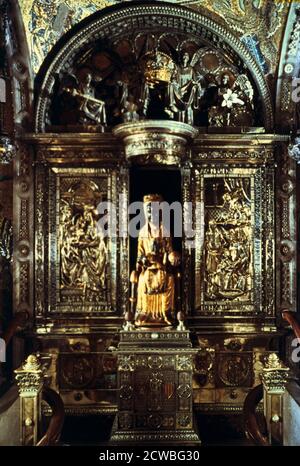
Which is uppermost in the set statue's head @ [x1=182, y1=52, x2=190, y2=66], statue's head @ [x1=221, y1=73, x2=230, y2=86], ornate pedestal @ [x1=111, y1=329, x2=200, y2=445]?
statue's head @ [x1=182, y1=52, x2=190, y2=66]

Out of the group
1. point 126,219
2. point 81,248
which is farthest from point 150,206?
point 81,248

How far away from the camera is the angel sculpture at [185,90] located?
727 centimetres

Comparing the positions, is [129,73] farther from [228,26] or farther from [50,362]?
[50,362]

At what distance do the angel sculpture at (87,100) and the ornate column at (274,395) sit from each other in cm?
409

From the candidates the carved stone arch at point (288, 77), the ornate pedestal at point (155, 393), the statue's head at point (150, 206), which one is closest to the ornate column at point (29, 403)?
the ornate pedestal at point (155, 393)

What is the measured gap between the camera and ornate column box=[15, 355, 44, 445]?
506 centimetres

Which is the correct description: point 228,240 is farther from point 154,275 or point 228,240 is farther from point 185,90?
point 185,90

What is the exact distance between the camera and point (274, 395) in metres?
5.08

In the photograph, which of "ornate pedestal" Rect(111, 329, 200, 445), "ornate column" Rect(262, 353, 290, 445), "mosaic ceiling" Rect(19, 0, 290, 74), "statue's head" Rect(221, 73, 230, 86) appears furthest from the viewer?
"statue's head" Rect(221, 73, 230, 86)

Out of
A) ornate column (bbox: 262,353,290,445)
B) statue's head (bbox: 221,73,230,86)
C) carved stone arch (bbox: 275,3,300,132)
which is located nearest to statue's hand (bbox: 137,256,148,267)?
ornate column (bbox: 262,353,290,445)

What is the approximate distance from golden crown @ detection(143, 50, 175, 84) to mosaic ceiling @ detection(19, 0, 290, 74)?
0.73 meters

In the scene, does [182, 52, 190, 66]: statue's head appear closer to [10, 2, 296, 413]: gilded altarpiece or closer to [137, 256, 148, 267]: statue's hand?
[10, 2, 296, 413]: gilded altarpiece

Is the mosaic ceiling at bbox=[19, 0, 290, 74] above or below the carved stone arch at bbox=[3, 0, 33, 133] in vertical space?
above

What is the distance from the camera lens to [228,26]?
23.7ft
